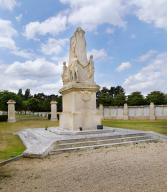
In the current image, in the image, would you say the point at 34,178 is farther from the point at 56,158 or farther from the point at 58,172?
the point at 56,158

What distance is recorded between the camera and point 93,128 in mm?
14641

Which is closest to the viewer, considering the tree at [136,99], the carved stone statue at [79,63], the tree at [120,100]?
the carved stone statue at [79,63]

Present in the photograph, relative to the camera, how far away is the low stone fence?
3743 centimetres

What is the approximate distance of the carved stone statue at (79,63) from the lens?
15.0m

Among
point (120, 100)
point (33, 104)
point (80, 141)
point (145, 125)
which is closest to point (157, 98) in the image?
point (120, 100)

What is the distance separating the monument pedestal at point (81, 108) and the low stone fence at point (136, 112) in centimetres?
2465

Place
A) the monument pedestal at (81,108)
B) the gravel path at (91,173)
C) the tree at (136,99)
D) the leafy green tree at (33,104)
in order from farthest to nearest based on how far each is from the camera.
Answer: the leafy green tree at (33,104), the tree at (136,99), the monument pedestal at (81,108), the gravel path at (91,173)

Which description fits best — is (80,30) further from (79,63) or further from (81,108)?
(81,108)

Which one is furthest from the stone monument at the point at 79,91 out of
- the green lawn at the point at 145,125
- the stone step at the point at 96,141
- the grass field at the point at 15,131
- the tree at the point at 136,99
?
the tree at the point at 136,99

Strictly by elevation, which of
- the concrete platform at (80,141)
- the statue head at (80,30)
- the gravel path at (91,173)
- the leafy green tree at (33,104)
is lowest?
the gravel path at (91,173)

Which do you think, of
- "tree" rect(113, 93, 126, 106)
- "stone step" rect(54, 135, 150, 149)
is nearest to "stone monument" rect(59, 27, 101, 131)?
"stone step" rect(54, 135, 150, 149)

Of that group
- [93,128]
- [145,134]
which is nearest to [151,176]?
[145,134]

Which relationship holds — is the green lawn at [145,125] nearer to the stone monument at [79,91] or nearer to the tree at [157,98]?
the stone monument at [79,91]

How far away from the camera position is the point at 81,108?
14516mm
